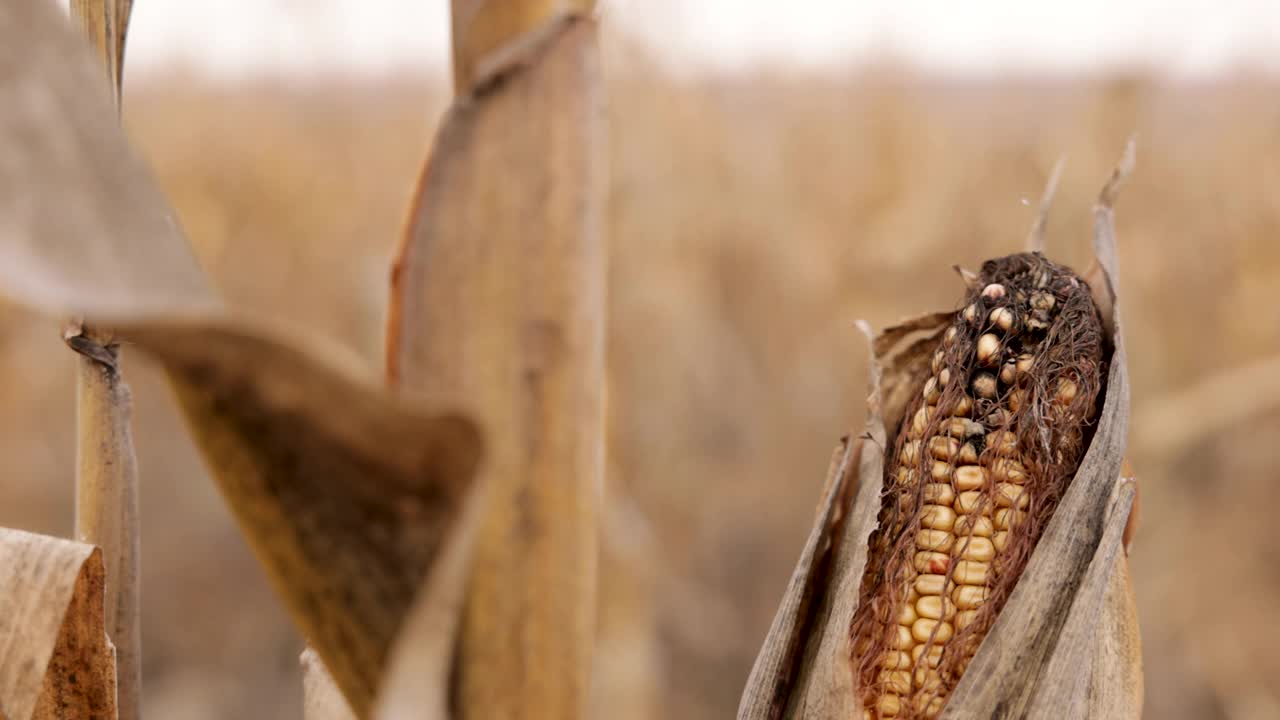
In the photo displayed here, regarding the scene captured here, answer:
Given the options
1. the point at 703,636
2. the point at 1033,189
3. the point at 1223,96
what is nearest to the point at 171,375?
the point at 703,636

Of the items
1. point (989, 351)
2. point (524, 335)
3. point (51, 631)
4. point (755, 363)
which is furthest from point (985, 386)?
point (755, 363)

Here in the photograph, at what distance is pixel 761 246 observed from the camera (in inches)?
115

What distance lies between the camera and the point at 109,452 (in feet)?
1.32

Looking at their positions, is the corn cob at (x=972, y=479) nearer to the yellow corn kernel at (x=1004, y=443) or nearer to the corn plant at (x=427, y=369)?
the yellow corn kernel at (x=1004, y=443)

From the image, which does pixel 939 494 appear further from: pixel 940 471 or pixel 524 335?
pixel 524 335

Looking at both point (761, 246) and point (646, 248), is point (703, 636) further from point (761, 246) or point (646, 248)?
point (761, 246)

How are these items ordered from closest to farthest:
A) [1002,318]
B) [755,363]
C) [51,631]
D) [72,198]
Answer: [72,198] < [51,631] < [1002,318] < [755,363]

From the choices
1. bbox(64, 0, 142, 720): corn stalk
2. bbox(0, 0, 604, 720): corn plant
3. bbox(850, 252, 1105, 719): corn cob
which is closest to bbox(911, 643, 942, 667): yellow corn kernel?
bbox(850, 252, 1105, 719): corn cob

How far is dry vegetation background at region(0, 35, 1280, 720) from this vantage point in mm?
2252

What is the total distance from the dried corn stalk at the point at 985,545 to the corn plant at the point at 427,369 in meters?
0.21

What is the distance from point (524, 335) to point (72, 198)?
0.33 feet

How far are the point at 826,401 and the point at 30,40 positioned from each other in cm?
252

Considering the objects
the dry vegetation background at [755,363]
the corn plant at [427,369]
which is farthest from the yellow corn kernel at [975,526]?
the dry vegetation background at [755,363]

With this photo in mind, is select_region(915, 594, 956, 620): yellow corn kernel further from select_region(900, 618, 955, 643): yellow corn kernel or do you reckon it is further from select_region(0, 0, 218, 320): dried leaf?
select_region(0, 0, 218, 320): dried leaf
